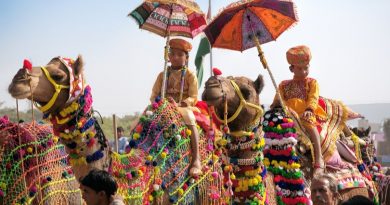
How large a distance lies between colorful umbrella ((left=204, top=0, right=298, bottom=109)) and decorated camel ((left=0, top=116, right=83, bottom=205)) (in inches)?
94.9

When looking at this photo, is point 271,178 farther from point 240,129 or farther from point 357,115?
point 357,115

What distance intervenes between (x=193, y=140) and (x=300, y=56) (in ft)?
6.53

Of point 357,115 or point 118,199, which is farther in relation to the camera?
point 357,115

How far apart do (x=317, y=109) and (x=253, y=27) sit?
3.78ft

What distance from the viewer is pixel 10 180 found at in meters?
5.11

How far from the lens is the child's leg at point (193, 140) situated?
5.66m

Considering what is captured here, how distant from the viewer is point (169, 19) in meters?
7.57

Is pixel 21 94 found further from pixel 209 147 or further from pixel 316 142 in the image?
pixel 316 142

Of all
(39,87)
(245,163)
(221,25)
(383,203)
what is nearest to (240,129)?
(245,163)

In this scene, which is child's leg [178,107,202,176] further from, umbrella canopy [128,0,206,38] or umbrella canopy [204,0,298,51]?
umbrella canopy [128,0,206,38]

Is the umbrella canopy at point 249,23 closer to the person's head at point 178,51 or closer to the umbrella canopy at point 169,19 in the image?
the person's head at point 178,51

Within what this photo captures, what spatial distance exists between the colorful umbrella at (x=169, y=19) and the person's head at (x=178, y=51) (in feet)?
1.46

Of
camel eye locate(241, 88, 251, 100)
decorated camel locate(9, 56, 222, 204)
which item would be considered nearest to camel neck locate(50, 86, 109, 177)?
decorated camel locate(9, 56, 222, 204)

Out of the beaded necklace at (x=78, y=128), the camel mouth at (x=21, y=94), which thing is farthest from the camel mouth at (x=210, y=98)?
the camel mouth at (x=21, y=94)
